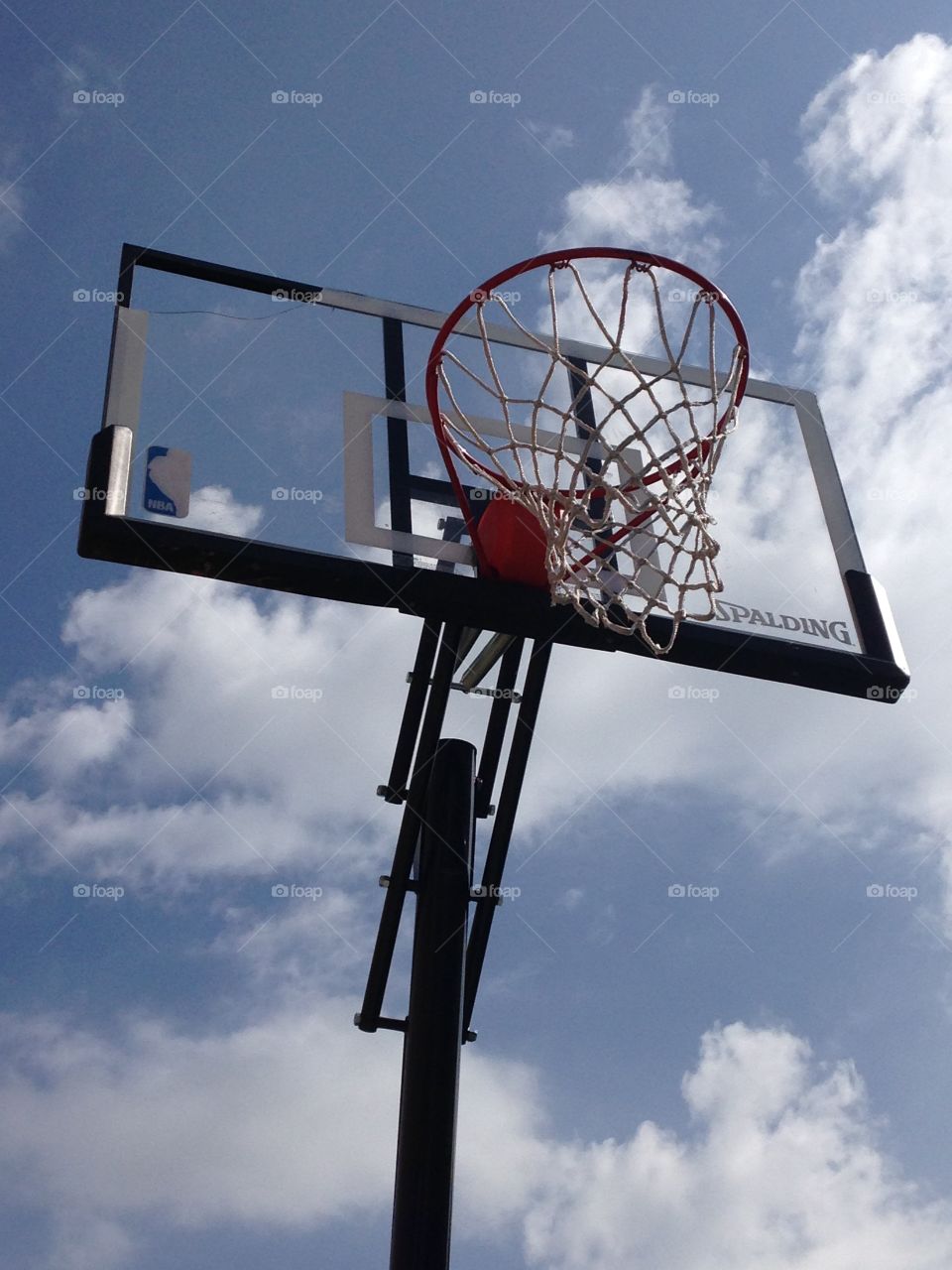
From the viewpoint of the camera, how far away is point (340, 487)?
3.91 meters

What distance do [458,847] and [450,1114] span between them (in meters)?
0.85

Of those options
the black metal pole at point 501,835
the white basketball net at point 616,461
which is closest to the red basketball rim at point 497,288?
the white basketball net at point 616,461

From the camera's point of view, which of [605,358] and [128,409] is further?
[605,358]

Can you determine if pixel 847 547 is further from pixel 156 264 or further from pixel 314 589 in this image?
pixel 156 264

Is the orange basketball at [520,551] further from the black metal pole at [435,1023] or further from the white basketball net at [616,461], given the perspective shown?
the black metal pole at [435,1023]

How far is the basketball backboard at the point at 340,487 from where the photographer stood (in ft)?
11.8

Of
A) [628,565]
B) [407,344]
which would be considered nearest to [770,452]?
[628,565]

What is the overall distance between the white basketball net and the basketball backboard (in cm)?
13

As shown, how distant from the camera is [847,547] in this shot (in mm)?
4398

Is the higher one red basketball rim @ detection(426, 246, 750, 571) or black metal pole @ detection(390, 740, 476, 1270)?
red basketball rim @ detection(426, 246, 750, 571)

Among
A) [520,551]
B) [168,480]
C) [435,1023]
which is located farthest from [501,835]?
[168,480]

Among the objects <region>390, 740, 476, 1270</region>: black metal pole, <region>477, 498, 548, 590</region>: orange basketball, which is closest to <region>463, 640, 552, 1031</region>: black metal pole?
<region>390, 740, 476, 1270</region>: black metal pole

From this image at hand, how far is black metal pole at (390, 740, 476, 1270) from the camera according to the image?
3.57 m

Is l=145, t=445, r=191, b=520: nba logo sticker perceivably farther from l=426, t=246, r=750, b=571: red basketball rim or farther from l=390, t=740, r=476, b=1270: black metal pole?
l=390, t=740, r=476, b=1270: black metal pole
